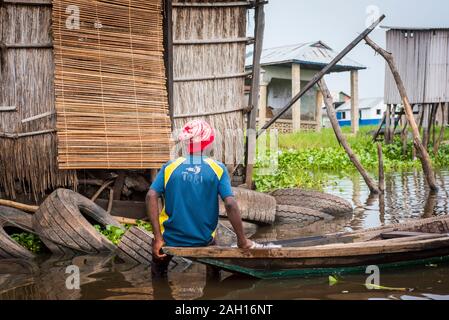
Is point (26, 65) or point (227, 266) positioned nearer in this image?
point (227, 266)

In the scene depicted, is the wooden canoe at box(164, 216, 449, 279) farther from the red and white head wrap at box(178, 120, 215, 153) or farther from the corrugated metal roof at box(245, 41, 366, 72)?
the corrugated metal roof at box(245, 41, 366, 72)

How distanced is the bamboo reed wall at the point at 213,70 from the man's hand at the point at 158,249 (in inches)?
179

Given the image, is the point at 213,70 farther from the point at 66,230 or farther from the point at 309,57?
the point at 309,57

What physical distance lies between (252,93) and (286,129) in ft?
63.5

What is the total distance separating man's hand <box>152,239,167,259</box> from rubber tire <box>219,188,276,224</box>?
3923 millimetres

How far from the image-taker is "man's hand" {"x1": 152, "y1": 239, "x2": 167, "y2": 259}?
671cm

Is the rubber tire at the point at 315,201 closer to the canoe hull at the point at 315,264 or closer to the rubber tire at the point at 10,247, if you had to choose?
the canoe hull at the point at 315,264

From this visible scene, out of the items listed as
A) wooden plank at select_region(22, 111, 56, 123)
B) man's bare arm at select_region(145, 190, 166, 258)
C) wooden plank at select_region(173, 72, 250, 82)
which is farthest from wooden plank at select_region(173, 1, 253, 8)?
man's bare arm at select_region(145, 190, 166, 258)

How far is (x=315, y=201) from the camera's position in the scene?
12.2 m

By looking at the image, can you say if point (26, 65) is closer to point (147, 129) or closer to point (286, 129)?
point (147, 129)

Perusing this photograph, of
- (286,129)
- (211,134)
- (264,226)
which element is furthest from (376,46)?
(286,129)

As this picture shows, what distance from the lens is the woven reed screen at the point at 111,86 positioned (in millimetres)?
10039
